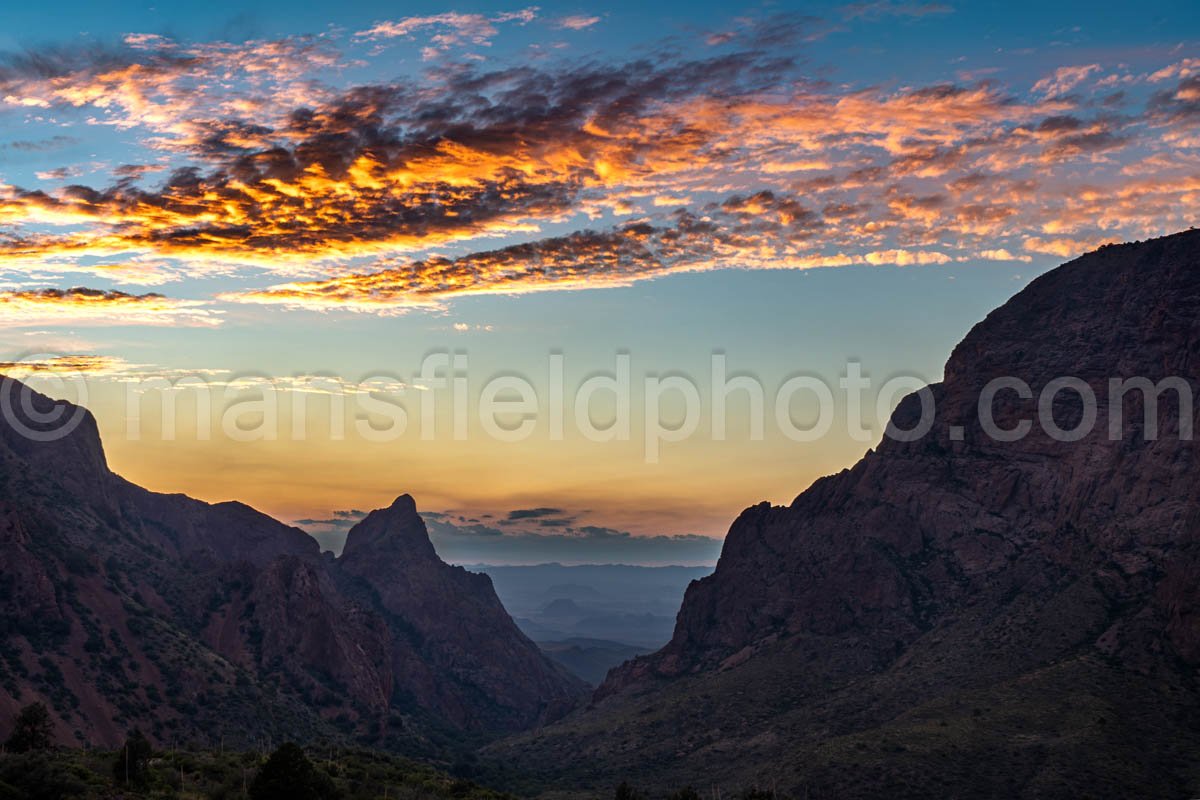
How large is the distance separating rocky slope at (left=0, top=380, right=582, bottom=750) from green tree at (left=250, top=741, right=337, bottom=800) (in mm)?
49336

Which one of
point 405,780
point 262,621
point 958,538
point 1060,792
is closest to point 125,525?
point 262,621

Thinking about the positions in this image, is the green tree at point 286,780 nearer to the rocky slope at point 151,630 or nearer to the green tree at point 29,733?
the green tree at point 29,733

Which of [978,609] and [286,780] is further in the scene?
[978,609]

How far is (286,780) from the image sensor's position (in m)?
52.6

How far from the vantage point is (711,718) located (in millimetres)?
136875

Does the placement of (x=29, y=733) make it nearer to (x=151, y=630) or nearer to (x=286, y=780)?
(x=286, y=780)

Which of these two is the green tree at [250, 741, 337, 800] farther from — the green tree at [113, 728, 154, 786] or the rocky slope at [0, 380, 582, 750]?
the rocky slope at [0, 380, 582, 750]

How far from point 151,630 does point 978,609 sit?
360 feet

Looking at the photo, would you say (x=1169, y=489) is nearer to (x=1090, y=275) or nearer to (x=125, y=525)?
(x=1090, y=275)

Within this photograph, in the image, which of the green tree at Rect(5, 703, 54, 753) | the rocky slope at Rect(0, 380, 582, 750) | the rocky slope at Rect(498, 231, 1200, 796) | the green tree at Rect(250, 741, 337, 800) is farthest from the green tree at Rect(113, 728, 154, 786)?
the rocky slope at Rect(498, 231, 1200, 796)

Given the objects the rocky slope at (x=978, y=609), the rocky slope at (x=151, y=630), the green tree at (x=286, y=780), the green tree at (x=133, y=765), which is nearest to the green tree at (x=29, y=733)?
the green tree at (x=133, y=765)

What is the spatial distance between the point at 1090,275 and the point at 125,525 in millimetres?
168951

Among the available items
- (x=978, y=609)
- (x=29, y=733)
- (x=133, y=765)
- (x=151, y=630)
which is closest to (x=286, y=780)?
(x=133, y=765)

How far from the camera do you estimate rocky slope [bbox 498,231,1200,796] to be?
97.5 meters
